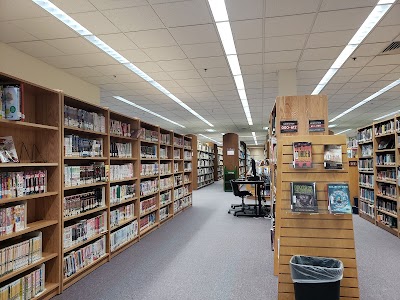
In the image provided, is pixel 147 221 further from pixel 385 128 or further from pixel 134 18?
pixel 385 128

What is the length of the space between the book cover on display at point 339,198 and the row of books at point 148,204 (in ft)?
11.5

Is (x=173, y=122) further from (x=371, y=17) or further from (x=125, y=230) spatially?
(x=371, y=17)

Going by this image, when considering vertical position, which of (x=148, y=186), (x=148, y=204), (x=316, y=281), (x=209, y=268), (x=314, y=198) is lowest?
(x=209, y=268)

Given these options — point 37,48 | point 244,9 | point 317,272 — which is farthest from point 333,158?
point 37,48

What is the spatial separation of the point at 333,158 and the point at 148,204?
376cm

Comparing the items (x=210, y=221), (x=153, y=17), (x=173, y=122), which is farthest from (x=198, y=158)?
(x=153, y=17)

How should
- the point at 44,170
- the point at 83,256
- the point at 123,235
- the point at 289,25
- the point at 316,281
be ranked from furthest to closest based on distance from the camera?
1. the point at 123,235
2. the point at 289,25
3. the point at 83,256
4. the point at 44,170
5. the point at 316,281

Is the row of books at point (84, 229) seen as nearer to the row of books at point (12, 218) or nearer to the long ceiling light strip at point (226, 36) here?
the row of books at point (12, 218)

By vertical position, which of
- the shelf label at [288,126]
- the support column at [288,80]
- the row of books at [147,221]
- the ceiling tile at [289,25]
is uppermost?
the ceiling tile at [289,25]

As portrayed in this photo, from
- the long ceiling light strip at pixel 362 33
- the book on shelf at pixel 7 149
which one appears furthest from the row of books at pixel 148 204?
the long ceiling light strip at pixel 362 33

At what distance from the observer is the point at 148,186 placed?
5484mm

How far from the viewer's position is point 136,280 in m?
3.27

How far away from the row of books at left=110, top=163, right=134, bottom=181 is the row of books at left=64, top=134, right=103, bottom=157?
0.42 m

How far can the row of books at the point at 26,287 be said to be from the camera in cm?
239
